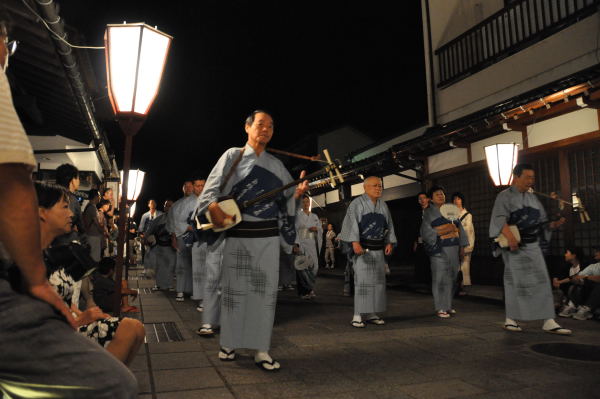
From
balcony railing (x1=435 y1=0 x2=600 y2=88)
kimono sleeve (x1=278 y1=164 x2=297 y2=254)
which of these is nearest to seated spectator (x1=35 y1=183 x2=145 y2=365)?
kimono sleeve (x1=278 y1=164 x2=297 y2=254)

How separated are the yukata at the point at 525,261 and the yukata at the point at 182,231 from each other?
517 centimetres

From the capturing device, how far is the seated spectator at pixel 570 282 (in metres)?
6.97

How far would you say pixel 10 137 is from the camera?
1.31m

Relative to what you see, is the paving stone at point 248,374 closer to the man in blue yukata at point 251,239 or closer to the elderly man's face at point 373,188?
the man in blue yukata at point 251,239

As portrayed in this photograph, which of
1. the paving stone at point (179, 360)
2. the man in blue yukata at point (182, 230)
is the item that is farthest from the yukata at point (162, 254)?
the paving stone at point (179, 360)

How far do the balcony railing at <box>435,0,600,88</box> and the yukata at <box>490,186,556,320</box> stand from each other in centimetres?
446

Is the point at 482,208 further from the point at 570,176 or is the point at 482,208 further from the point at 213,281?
the point at 213,281

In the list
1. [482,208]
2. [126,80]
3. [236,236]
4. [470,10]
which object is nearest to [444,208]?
[482,208]

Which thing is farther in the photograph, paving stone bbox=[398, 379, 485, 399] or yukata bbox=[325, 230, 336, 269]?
yukata bbox=[325, 230, 336, 269]

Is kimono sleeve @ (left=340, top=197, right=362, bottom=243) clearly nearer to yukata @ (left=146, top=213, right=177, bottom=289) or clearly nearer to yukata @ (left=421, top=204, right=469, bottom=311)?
yukata @ (left=421, top=204, right=469, bottom=311)

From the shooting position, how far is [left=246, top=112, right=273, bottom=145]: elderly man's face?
15.0ft

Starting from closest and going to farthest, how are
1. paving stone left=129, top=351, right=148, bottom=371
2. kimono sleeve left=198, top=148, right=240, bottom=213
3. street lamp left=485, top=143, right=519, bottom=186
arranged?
paving stone left=129, top=351, right=148, bottom=371
kimono sleeve left=198, top=148, right=240, bottom=213
street lamp left=485, top=143, right=519, bottom=186

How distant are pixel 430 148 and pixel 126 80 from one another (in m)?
8.98

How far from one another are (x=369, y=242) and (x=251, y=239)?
270 centimetres
